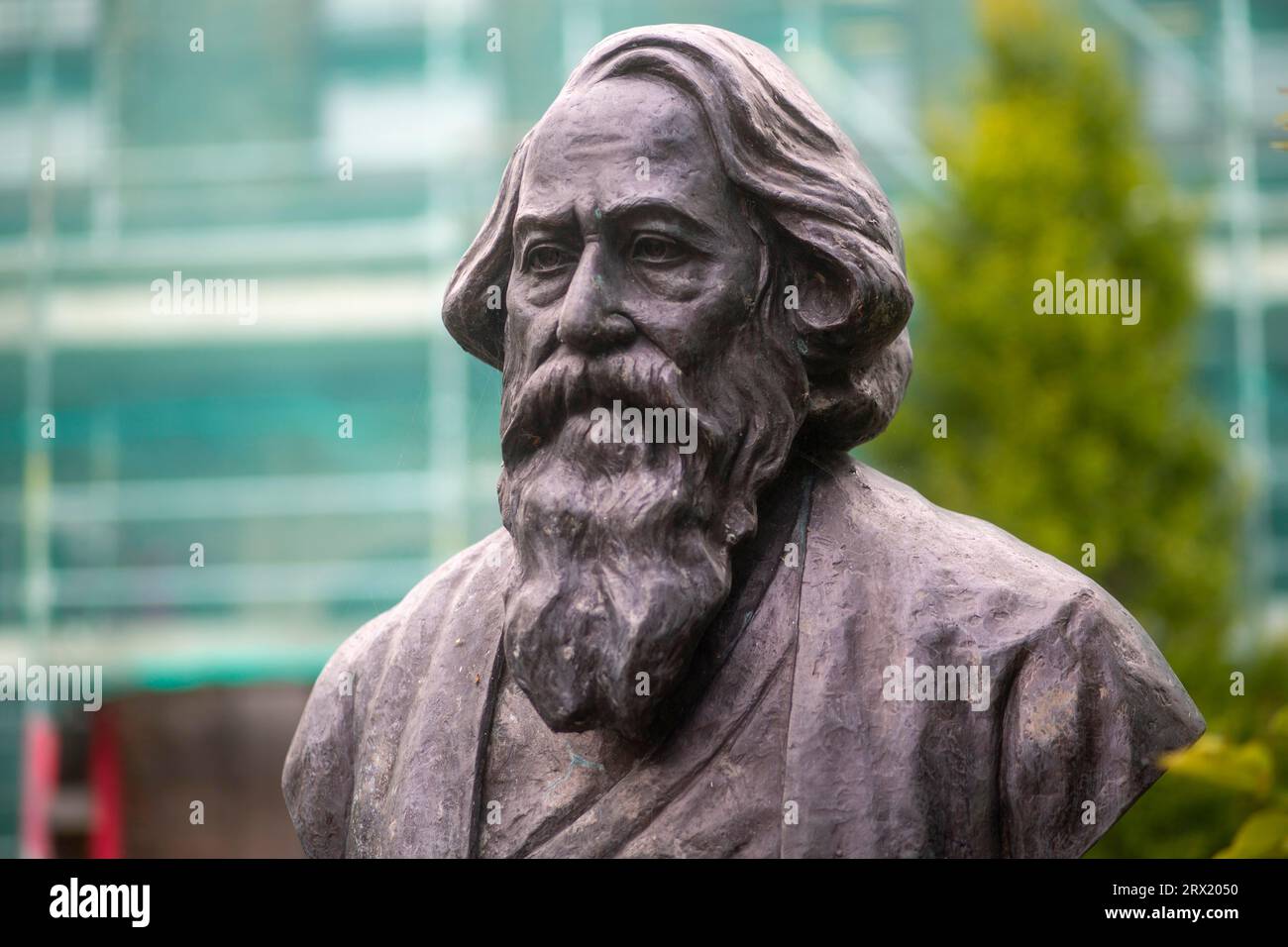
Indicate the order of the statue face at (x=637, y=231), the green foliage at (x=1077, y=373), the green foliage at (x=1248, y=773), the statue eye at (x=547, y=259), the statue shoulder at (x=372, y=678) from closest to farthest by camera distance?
the green foliage at (x=1248, y=773)
the statue face at (x=637, y=231)
the statue eye at (x=547, y=259)
the statue shoulder at (x=372, y=678)
the green foliage at (x=1077, y=373)

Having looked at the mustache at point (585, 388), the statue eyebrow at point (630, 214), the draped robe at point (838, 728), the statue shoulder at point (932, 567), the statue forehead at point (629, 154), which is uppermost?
the statue forehead at point (629, 154)

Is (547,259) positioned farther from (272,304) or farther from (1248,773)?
(272,304)

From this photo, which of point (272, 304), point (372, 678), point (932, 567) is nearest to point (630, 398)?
point (932, 567)

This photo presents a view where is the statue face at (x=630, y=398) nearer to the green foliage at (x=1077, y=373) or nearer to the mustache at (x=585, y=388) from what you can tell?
the mustache at (x=585, y=388)

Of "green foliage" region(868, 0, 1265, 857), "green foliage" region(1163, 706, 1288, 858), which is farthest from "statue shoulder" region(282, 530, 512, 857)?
"green foliage" region(868, 0, 1265, 857)

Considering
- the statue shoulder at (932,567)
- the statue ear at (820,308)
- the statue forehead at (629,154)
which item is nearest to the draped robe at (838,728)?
the statue shoulder at (932,567)

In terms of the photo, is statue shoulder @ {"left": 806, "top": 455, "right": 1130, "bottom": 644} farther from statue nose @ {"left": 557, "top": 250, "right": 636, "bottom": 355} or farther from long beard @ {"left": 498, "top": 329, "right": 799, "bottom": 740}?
statue nose @ {"left": 557, "top": 250, "right": 636, "bottom": 355}

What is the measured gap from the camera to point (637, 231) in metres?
3.21

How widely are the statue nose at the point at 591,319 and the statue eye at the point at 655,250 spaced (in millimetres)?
89

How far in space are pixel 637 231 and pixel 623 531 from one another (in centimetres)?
57

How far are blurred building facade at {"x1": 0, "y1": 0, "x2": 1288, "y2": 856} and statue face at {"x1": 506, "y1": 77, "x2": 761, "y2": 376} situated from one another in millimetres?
5318

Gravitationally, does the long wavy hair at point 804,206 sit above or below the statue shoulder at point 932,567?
above

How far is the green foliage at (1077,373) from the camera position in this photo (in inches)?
292

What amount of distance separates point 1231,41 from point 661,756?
6854mm
